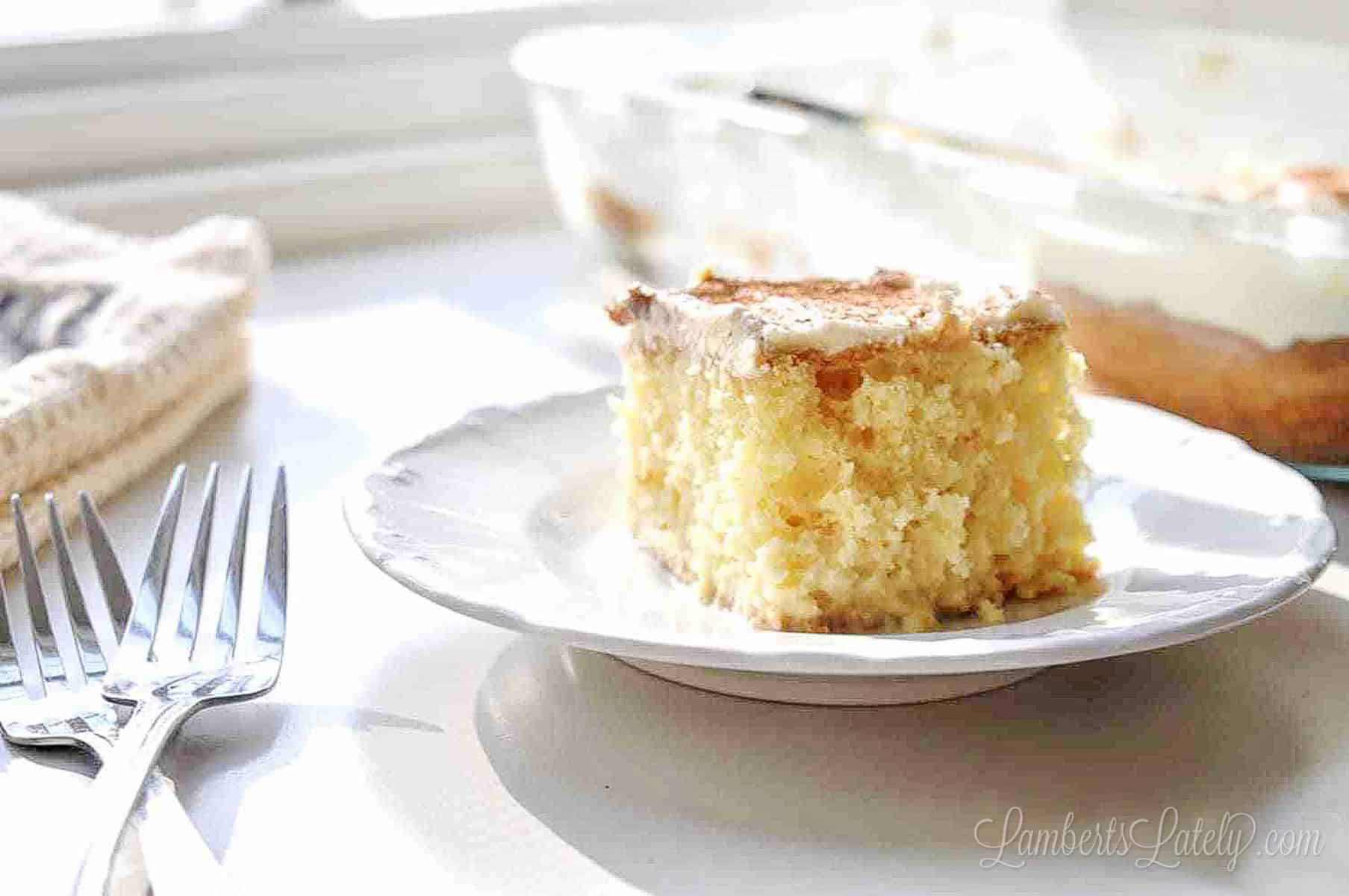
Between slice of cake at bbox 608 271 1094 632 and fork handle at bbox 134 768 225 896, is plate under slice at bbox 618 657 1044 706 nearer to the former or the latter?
slice of cake at bbox 608 271 1094 632

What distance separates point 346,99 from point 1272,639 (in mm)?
1213

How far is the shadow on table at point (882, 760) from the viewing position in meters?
0.61

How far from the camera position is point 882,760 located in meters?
0.67

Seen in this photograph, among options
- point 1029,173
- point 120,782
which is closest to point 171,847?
point 120,782

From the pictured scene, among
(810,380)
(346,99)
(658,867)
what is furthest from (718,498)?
(346,99)

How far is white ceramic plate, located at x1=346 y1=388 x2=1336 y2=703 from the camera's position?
0.64 metres

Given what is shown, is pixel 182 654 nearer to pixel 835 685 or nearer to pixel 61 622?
pixel 61 622

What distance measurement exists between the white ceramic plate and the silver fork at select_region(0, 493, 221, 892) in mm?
123

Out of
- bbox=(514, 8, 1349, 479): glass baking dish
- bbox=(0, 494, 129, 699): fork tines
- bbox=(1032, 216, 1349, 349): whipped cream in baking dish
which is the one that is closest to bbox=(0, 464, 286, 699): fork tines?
bbox=(0, 494, 129, 699): fork tines

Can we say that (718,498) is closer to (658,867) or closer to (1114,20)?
(658,867)

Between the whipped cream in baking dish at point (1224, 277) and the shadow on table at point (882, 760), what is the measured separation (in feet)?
0.89

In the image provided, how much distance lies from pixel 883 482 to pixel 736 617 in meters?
0.09

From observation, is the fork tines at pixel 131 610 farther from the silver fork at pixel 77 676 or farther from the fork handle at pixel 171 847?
the fork handle at pixel 171 847

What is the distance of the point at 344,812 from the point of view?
645 millimetres
